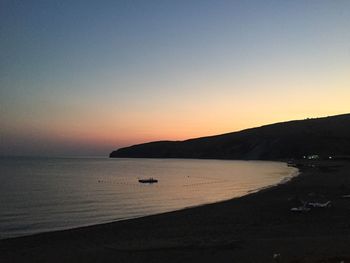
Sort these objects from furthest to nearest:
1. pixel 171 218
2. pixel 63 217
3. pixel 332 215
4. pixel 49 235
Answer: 1. pixel 63 217
2. pixel 171 218
3. pixel 332 215
4. pixel 49 235

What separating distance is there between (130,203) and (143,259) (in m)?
29.5

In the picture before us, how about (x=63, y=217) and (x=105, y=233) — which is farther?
(x=63, y=217)

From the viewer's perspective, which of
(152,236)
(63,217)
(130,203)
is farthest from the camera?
(130,203)

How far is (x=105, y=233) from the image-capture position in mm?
25609

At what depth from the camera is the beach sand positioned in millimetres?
17266

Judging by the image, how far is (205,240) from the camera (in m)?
21.3

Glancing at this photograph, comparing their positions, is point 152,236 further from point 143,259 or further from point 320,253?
point 320,253

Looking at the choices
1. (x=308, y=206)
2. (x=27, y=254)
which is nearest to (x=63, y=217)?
(x=27, y=254)

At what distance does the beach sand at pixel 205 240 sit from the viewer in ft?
56.6

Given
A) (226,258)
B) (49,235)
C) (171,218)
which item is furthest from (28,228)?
(226,258)

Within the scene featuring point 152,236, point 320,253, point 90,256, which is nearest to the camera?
point 320,253

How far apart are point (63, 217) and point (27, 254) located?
1638 cm

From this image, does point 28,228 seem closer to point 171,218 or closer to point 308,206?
point 171,218

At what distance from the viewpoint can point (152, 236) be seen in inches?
939
